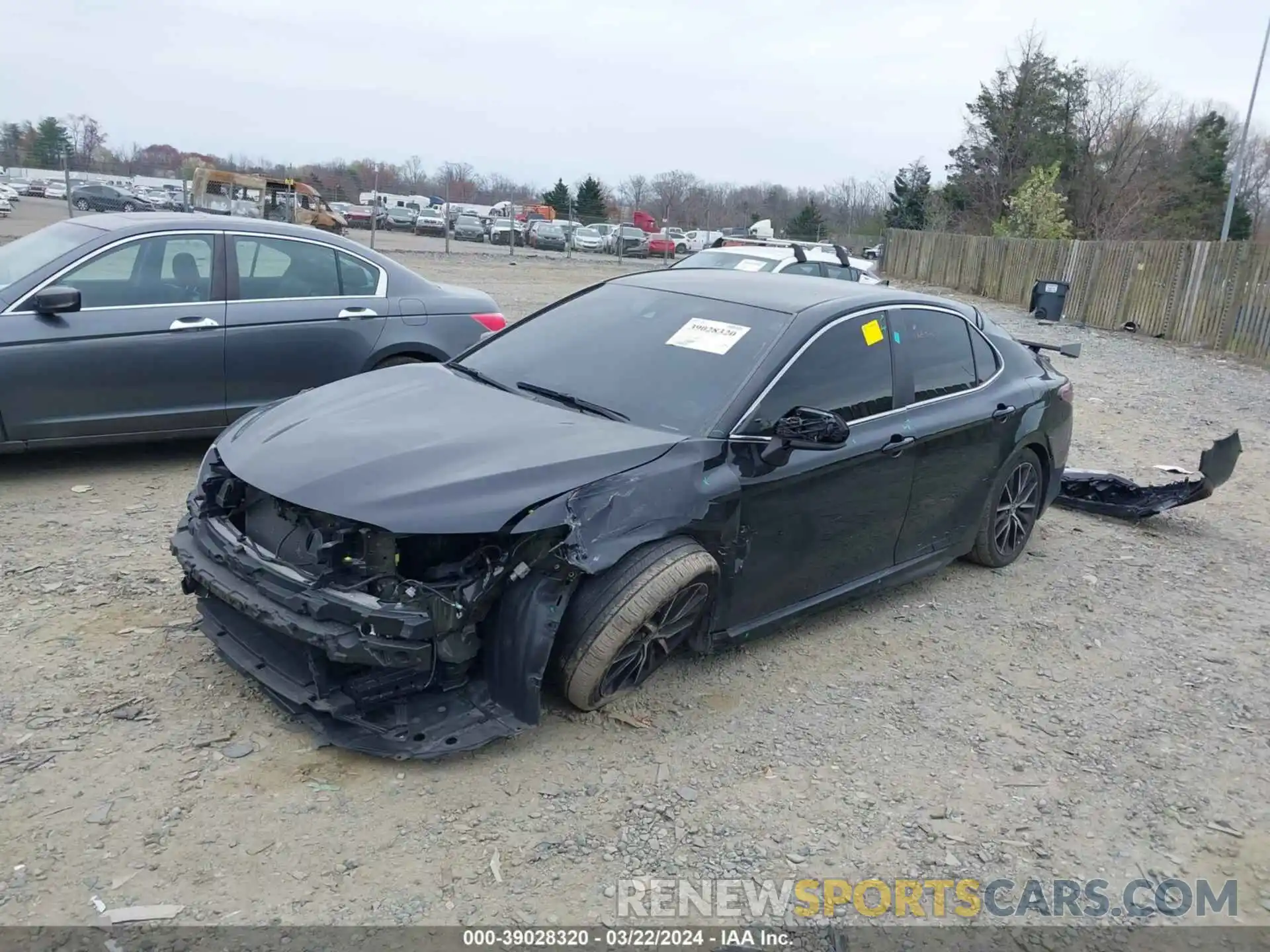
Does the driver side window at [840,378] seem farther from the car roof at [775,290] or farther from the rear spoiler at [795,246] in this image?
the rear spoiler at [795,246]

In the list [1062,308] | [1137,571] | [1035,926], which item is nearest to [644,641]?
[1035,926]

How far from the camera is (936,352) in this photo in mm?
4934

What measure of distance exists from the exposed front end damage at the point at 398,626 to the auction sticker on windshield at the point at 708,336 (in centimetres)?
132

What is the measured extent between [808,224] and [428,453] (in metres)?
54.4

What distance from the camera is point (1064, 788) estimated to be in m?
3.57

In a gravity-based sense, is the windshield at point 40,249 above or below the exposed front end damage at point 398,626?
above

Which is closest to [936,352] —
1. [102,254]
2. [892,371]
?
[892,371]

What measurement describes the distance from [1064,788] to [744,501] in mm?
1560

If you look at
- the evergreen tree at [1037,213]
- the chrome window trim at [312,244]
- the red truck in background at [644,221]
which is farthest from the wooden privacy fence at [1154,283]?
the red truck in background at [644,221]

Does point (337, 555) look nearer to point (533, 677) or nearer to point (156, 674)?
point (533, 677)

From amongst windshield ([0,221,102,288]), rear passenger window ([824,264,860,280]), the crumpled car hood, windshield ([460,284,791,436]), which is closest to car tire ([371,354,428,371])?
windshield ([0,221,102,288])

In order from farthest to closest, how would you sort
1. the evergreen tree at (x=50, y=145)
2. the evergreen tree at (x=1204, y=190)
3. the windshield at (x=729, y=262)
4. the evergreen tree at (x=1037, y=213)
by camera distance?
1. the evergreen tree at (x=1204, y=190)
2. the evergreen tree at (x=1037, y=213)
3. the evergreen tree at (x=50, y=145)
4. the windshield at (x=729, y=262)

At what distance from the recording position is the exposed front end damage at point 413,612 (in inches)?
123

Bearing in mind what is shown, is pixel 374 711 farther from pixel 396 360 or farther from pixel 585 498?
pixel 396 360
